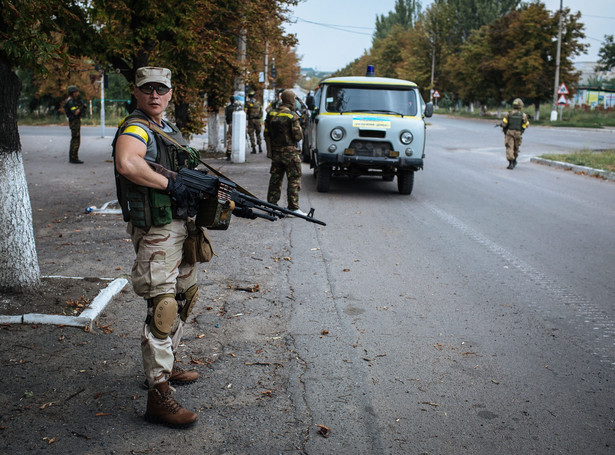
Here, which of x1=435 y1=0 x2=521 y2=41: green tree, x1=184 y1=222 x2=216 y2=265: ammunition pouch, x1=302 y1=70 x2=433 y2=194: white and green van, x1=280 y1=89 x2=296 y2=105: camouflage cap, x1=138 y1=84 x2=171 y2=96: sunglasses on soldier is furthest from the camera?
x1=435 y1=0 x2=521 y2=41: green tree

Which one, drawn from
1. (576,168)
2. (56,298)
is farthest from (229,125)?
(56,298)

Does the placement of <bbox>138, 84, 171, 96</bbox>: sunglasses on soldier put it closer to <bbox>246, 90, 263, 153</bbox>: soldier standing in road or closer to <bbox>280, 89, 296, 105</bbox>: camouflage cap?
<bbox>280, 89, 296, 105</bbox>: camouflage cap

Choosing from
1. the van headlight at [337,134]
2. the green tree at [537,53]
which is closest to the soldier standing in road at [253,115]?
the van headlight at [337,134]

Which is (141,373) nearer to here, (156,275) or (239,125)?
(156,275)

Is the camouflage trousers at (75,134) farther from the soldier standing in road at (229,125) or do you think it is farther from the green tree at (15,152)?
the green tree at (15,152)

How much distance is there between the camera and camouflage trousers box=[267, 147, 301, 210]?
379 inches

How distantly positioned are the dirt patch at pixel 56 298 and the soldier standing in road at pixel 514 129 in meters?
13.4

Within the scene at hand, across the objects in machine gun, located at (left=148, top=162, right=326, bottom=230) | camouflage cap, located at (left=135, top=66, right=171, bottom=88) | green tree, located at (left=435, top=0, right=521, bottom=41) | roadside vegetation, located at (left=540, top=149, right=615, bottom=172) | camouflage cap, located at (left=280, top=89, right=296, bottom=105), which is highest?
green tree, located at (left=435, top=0, right=521, bottom=41)

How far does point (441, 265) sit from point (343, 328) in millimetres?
2333

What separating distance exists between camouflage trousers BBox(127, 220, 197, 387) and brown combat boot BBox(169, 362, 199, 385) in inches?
15.9

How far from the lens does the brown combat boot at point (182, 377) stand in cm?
385

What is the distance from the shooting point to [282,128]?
971 centimetres

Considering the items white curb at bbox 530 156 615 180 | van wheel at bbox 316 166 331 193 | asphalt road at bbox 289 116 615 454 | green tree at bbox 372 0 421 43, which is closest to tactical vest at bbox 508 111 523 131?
white curb at bbox 530 156 615 180

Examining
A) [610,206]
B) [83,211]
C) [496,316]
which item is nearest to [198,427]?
[496,316]
